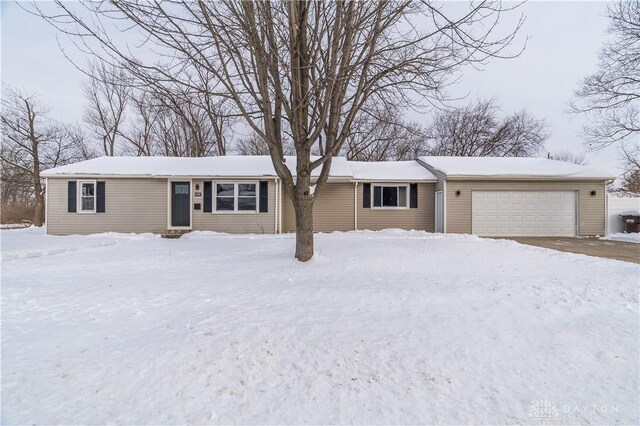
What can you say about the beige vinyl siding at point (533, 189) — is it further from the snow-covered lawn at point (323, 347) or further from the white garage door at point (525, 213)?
the snow-covered lawn at point (323, 347)

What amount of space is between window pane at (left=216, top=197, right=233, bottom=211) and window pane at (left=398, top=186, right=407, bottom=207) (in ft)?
24.4

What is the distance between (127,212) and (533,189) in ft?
55.5

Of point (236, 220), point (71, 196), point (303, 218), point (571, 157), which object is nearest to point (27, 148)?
point (71, 196)

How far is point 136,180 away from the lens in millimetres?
12570

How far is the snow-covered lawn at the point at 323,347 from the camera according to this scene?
2.16m

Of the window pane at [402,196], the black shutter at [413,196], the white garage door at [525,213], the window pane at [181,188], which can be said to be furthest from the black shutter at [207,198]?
the white garage door at [525,213]

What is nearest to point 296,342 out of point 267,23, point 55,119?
point 267,23

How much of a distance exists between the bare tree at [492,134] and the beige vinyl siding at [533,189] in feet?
44.4

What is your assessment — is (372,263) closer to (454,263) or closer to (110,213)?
(454,263)

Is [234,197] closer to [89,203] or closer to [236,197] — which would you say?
[236,197]

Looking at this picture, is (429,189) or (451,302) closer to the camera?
(451,302)

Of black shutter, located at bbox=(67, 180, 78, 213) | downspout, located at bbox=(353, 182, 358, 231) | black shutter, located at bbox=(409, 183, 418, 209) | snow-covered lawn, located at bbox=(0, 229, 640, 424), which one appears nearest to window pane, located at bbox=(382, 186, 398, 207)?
black shutter, located at bbox=(409, 183, 418, 209)

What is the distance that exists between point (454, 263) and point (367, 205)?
7.35 metres

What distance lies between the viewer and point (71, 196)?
12547mm
